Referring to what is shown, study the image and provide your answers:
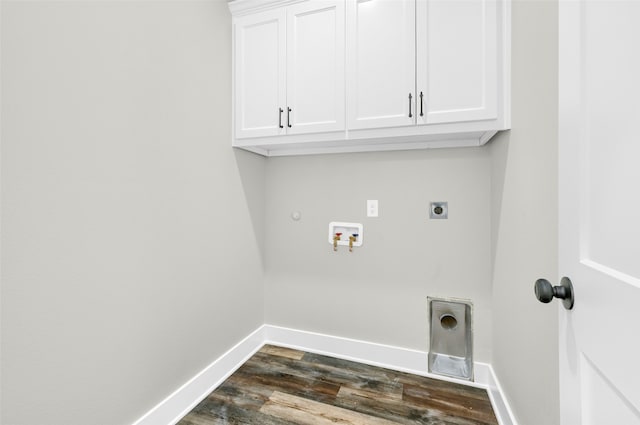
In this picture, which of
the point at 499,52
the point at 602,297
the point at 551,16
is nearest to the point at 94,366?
the point at 602,297

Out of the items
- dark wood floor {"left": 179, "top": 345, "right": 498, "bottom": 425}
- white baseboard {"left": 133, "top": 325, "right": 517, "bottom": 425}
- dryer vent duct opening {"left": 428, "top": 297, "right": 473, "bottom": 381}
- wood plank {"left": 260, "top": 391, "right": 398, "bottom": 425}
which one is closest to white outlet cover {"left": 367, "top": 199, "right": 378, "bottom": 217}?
dryer vent duct opening {"left": 428, "top": 297, "right": 473, "bottom": 381}

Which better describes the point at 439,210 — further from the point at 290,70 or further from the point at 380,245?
the point at 290,70

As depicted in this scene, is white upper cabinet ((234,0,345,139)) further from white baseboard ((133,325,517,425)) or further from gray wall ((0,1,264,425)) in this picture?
white baseboard ((133,325,517,425))

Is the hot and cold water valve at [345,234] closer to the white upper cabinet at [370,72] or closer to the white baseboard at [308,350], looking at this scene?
the white upper cabinet at [370,72]

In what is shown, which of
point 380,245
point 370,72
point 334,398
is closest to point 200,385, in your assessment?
point 334,398

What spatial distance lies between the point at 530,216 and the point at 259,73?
1.65 meters

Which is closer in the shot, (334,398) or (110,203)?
(110,203)

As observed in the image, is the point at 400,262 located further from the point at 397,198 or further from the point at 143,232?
the point at 143,232

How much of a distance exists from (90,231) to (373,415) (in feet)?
5.17

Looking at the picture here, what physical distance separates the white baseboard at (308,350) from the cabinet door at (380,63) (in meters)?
1.50

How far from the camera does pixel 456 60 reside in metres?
1.40

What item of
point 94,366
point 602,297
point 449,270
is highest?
point 602,297

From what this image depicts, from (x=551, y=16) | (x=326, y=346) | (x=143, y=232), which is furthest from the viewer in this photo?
(x=326, y=346)

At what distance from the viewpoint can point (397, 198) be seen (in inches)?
75.4
